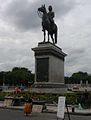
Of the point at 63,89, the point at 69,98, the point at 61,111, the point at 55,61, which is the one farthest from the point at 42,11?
the point at 61,111

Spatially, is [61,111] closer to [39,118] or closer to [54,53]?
[39,118]

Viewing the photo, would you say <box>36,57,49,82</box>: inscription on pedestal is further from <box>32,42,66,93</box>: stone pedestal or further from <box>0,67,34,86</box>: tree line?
<box>0,67,34,86</box>: tree line

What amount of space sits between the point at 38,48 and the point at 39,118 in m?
15.6

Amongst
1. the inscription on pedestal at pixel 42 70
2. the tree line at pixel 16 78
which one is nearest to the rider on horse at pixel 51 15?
the inscription on pedestal at pixel 42 70

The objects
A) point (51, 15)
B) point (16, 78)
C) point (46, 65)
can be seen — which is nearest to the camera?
point (46, 65)

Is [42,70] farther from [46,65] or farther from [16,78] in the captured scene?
[16,78]

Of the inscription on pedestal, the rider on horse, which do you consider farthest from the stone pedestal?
the rider on horse

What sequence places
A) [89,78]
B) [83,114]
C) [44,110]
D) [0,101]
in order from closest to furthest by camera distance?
[83,114], [44,110], [0,101], [89,78]

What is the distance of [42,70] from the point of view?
38344 mm

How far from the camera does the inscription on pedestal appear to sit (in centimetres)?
3819

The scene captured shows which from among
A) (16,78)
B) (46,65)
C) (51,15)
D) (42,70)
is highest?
(16,78)

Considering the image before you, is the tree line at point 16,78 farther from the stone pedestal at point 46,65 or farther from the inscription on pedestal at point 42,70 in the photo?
the inscription on pedestal at point 42,70

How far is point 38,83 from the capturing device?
3838 cm

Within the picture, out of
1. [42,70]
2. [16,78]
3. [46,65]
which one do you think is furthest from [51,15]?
[16,78]
